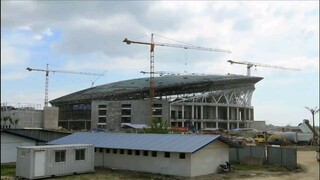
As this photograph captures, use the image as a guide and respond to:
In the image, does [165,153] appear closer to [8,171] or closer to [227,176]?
[227,176]

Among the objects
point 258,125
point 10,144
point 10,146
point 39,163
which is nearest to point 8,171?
point 39,163

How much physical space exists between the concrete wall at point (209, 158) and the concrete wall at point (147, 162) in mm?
943

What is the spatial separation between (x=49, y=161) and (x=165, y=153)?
10.3 meters

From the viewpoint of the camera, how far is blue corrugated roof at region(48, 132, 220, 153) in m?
34.2

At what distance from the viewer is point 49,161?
108ft

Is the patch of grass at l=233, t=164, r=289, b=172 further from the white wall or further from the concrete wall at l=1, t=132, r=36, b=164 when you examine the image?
the concrete wall at l=1, t=132, r=36, b=164

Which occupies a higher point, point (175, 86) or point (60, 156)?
point (175, 86)

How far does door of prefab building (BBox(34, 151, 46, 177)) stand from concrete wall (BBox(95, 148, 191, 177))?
28.9 feet

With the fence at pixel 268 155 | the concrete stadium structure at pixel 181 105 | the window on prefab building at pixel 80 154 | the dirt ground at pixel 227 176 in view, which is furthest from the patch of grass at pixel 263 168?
the concrete stadium structure at pixel 181 105

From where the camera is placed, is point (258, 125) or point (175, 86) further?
point (258, 125)

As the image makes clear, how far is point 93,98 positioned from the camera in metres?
192

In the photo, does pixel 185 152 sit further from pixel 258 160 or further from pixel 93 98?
pixel 93 98

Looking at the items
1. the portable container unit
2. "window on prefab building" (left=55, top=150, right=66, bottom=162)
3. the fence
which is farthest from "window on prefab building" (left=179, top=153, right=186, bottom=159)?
the fence

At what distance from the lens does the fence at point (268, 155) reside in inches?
1617
